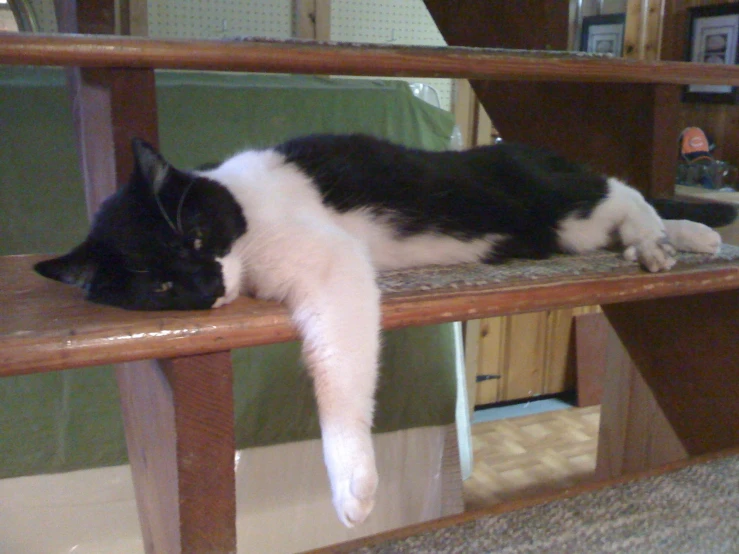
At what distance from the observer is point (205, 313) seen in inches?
29.5

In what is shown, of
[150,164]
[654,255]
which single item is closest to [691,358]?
[654,255]

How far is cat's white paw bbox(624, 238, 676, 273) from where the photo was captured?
990 millimetres

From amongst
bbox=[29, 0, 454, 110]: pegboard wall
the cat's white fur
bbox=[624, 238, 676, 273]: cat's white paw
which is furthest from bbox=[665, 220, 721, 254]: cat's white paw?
bbox=[29, 0, 454, 110]: pegboard wall

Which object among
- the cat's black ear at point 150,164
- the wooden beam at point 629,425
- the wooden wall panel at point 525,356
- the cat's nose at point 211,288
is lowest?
the wooden wall panel at point 525,356

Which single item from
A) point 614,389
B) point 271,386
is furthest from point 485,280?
point 271,386

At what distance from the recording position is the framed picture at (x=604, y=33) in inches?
113

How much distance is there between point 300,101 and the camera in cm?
184

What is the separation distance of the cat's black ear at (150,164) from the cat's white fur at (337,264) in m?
0.13

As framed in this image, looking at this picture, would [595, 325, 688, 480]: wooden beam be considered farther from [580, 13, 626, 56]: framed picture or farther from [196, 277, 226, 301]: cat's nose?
[580, 13, 626, 56]: framed picture

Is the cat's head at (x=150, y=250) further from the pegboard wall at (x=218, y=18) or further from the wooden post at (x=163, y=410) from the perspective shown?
the pegboard wall at (x=218, y=18)

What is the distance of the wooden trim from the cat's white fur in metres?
0.04

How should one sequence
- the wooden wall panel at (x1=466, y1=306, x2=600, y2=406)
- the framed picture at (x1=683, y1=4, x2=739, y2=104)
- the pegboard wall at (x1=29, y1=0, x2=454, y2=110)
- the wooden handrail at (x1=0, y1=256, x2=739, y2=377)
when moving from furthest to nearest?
the wooden wall panel at (x1=466, y1=306, x2=600, y2=406)
the framed picture at (x1=683, y1=4, x2=739, y2=104)
the pegboard wall at (x1=29, y1=0, x2=454, y2=110)
the wooden handrail at (x1=0, y1=256, x2=739, y2=377)

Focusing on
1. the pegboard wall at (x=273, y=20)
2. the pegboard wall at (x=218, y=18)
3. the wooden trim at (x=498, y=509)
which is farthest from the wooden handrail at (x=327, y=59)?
the pegboard wall at (x=218, y=18)

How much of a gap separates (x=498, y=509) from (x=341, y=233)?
1.47 ft
